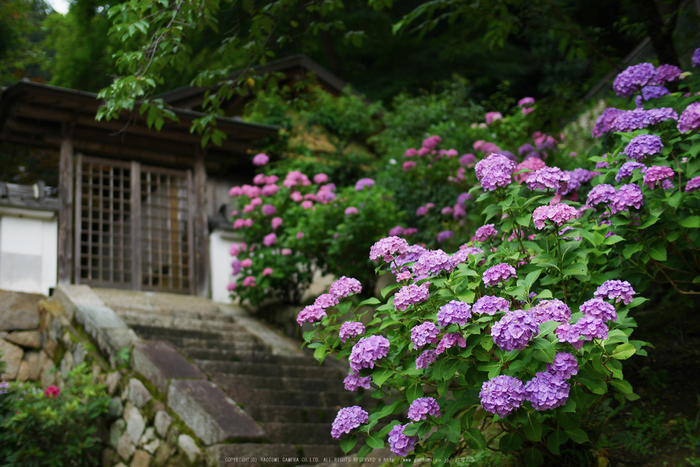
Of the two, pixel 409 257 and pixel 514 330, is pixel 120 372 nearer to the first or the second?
pixel 409 257

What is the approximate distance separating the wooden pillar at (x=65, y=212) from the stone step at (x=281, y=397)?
11.3ft

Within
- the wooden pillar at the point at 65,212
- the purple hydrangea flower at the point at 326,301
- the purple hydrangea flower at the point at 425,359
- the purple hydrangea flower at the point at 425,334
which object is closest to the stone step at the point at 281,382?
the purple hydrangea flower at the point at 326,301

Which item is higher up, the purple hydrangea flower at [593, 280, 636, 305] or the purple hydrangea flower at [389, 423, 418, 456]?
the purple hydrangea flower at [593, 280, 636, 305]

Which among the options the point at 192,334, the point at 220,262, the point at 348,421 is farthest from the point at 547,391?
the point at 220,262

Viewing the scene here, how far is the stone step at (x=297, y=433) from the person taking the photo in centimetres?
454

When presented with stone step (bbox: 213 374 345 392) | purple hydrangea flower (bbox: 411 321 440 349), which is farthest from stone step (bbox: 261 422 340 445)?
purple hydrangea flower (bbox: 411 321 440 349)

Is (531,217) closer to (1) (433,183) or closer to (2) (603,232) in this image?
(2) (603,232)

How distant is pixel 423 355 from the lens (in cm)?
247

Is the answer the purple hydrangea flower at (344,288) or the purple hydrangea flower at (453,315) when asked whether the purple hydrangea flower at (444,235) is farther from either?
the purple hydrangea flower at (453,315)

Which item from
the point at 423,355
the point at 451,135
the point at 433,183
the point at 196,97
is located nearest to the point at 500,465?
the point at 423,355

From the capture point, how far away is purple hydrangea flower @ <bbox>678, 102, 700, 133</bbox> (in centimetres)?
296

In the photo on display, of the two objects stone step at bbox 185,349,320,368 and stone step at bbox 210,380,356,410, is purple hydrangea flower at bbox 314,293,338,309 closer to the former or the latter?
stone step at bbox 210,380,356,410

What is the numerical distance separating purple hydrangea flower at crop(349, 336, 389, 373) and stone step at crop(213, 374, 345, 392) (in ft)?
9.29

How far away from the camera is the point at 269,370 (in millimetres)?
5766
